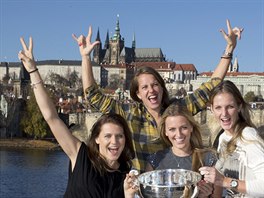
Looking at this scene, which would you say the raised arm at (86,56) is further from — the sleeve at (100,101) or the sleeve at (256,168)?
the sleeve at (256,168)

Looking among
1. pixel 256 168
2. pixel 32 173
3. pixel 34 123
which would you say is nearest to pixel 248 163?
pixel 256 168

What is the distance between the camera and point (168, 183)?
5.46 feet

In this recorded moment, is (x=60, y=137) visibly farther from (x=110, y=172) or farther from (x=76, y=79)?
(x=76, y=79)

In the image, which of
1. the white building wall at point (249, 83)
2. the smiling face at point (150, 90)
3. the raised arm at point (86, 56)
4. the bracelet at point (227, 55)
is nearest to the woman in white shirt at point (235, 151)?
the smiling face at point (150, 90)

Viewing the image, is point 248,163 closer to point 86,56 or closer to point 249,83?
point 86,56

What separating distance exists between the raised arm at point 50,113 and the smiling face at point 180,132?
350mm

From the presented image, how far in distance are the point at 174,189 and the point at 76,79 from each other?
62398 mm

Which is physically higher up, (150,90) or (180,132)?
(150,90)

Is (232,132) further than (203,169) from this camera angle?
Yes

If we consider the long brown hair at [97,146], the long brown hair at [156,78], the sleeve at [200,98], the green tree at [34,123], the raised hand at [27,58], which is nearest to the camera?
the long brown hair at [97,146]

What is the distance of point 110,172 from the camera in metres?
1.85

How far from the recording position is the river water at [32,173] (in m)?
13.3

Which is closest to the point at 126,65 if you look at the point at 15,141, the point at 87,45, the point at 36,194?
the point at 15,141

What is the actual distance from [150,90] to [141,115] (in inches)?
5.3
